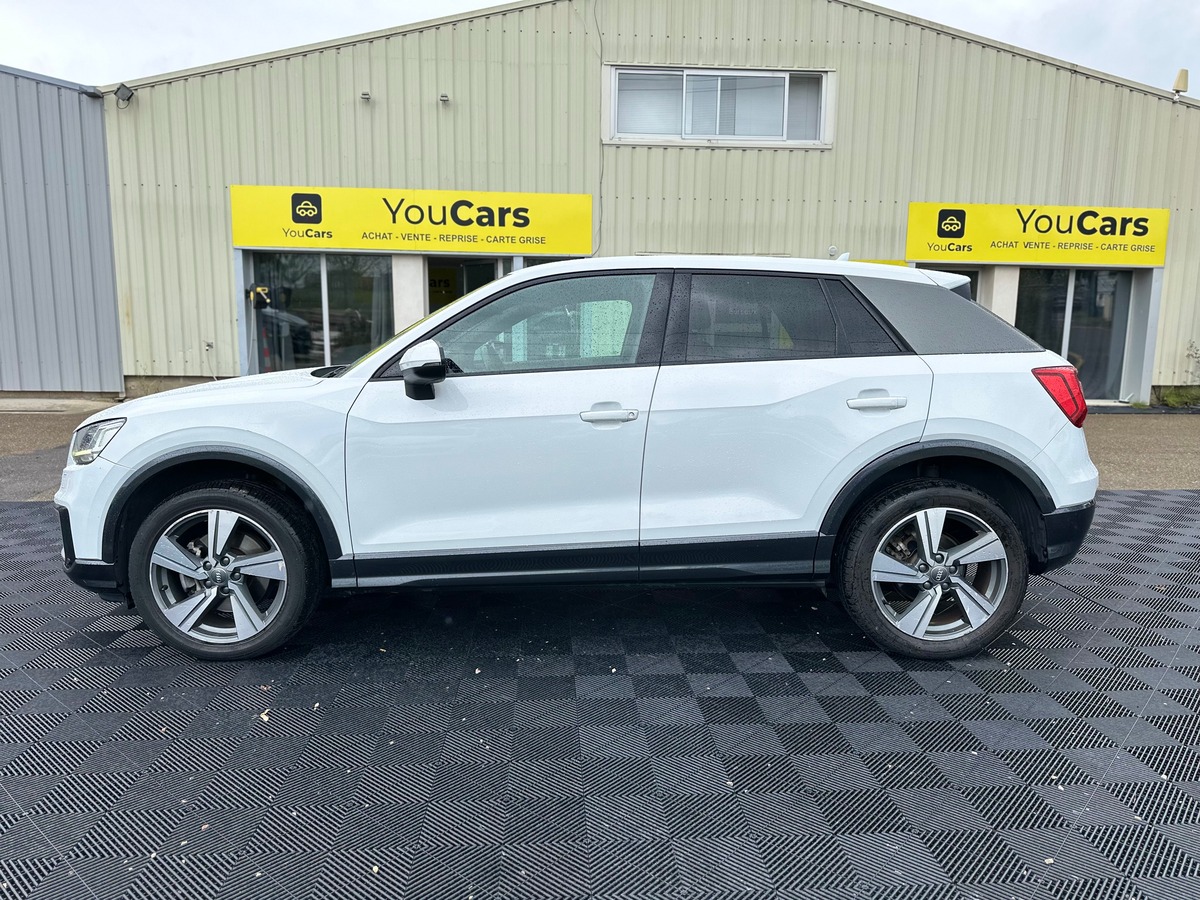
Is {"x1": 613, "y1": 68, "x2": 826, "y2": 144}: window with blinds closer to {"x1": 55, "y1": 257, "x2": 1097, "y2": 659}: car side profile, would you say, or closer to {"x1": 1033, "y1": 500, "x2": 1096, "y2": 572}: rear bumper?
{"x1": 55, "y1": 257, "x2": 1097, "y2": 659}: car side profile

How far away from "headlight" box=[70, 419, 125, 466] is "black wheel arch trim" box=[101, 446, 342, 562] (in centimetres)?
20

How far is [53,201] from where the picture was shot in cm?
1129

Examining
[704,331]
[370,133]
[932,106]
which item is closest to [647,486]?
[704,331]

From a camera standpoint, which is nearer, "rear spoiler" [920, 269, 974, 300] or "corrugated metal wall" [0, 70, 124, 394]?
"rear spoiler" [920, 269, 974, 300]

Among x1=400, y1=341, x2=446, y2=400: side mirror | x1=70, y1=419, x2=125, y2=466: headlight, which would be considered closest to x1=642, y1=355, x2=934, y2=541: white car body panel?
x1=400, y1=341, x2=446, y2=400: side mirror

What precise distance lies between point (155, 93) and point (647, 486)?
11.4 metres

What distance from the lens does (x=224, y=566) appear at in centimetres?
325

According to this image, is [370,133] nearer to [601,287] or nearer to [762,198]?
[762,198]

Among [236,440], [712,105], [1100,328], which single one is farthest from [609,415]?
[1100,328]

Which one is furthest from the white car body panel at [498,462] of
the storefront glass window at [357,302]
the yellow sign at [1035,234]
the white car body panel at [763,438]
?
the yellow sign at [1035,234]

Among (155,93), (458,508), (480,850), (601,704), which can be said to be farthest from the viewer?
(155,93)

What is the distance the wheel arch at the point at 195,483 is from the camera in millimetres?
3154

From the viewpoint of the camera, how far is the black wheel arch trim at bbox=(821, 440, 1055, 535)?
3254mm

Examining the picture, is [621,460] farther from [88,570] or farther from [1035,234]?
[1035,234]
